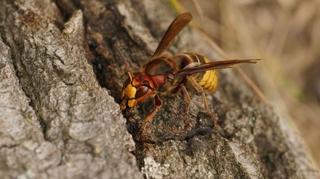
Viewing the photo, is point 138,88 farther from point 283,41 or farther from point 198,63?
point 283,41

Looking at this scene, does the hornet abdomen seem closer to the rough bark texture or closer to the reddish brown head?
the rough bark texture

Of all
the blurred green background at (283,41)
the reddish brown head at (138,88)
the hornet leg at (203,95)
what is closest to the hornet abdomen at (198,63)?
the hornet leg at (203,95)

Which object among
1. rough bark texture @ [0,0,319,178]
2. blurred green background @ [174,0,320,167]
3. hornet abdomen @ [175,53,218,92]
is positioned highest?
blurred green background @ [174,0,320,167]

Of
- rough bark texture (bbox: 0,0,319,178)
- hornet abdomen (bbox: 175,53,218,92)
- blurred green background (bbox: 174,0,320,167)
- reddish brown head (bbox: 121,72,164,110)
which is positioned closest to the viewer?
rough bark texture (bbox: 0,0,319,178)

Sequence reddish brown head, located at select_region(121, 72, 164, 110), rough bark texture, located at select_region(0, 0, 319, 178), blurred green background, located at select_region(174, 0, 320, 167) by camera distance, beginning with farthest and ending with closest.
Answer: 1. blurred green background, located at select_region(174, 0, 320, 167)
2. reddish brown head, located at select_region(121, 72, 164, 110)
3. rough bark texture, located at select_region(0, 0, 319, 178)

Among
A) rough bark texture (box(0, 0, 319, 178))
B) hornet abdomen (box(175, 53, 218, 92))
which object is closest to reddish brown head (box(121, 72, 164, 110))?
rough bark texture (box(0, 0, 319, 178))

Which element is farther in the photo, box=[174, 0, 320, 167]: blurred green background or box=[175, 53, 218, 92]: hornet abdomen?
box=[174, 0, 320, 167]: blurred green background

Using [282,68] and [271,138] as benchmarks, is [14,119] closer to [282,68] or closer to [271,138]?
[271,138]

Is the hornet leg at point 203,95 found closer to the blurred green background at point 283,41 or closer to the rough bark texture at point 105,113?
the rough bark texture at point 105,113
